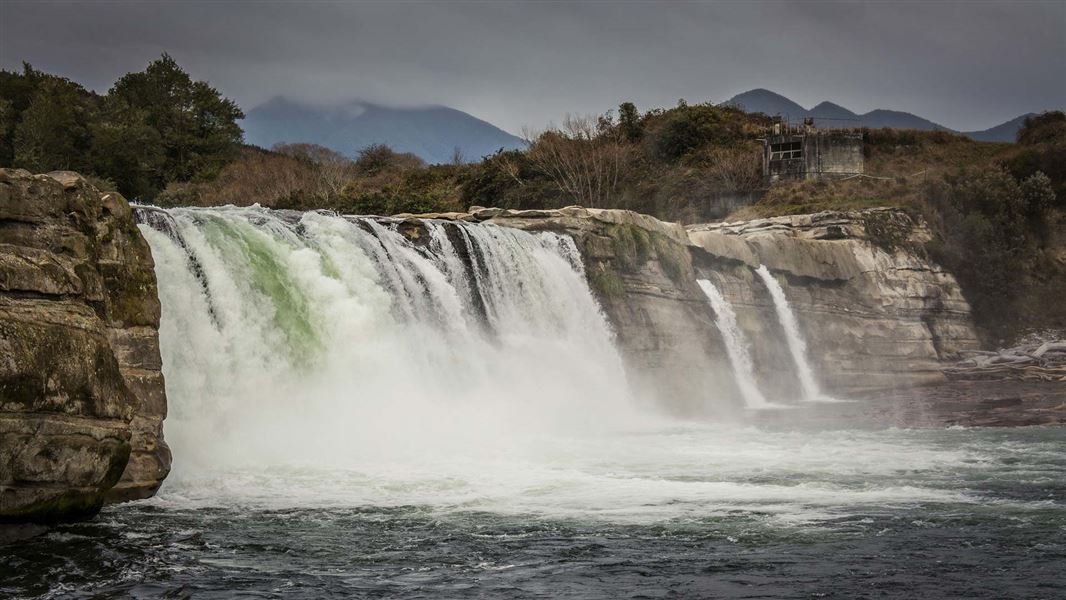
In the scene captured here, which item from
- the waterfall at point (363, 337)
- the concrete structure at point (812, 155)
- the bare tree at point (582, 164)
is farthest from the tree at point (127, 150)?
the concrete structure at point (812, 155)

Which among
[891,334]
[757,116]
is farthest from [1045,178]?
[757,116]

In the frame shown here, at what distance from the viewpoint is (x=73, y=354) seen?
1268 cm

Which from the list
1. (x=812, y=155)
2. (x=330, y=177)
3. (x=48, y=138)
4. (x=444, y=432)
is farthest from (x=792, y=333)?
(x=48, y=138)

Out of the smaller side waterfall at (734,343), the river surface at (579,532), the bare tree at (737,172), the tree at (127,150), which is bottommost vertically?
the river surface at (579,532)

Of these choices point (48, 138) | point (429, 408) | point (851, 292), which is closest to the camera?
point (429, 408)

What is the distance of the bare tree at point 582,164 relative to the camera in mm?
55812

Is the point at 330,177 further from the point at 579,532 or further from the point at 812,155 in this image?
the point at 579,532

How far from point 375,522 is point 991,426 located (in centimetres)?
1716

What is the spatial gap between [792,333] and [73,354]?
102 feet

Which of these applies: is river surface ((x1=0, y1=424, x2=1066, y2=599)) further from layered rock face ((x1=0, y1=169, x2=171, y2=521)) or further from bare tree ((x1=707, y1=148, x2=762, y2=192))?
bare tree ((x1=707, y1=148, x2=762, y2=192))

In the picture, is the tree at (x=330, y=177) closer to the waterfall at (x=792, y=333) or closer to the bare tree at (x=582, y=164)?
the bare tree at (x=582, y=164)

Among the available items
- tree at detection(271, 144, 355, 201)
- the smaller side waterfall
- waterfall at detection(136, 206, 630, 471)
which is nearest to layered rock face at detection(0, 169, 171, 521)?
waterfall at detection(136, 206, 630, 471)

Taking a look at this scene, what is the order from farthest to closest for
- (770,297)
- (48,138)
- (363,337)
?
(48,138)
(770,297)
(363,337)

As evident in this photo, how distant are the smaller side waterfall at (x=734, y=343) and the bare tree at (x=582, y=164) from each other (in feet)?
61.1
